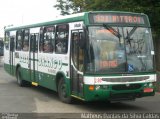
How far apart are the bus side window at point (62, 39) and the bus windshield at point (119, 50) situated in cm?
184

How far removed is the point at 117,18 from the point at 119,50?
1.04m

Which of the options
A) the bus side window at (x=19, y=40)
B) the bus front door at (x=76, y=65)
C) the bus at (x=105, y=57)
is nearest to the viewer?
the bus at (x=105, y=57)

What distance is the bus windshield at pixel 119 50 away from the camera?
492 inches

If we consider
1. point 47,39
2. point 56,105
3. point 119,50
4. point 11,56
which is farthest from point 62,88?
point 11,56

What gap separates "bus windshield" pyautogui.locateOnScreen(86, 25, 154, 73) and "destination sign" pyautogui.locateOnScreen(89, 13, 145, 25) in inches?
7.9

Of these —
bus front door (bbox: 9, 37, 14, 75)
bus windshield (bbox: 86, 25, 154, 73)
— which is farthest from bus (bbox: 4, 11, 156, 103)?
bus front door (bbox: 9, 37, 14, 75)

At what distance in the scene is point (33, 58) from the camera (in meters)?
18.0

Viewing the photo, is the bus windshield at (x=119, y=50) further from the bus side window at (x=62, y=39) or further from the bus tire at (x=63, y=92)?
the bus tire at (x=63, y=92)

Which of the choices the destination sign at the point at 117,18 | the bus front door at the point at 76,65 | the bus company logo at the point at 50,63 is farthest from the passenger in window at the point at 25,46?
the destination sign at the point at 117,18

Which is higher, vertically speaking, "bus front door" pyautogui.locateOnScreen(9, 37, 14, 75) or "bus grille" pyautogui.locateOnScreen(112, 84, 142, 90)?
"bus front door" pyautogui.locateOnScreen(9, 37, 14, 75)

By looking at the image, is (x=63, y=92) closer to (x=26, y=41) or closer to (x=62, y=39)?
(x=62, y=39)

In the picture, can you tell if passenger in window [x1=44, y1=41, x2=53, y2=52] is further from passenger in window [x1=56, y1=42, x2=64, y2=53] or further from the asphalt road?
the asphalt road

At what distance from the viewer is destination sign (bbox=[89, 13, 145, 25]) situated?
1288 cm

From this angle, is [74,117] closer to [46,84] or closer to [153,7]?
[46,84]
